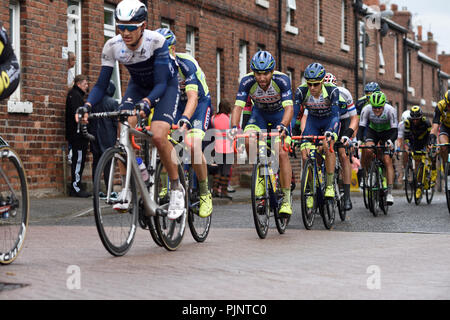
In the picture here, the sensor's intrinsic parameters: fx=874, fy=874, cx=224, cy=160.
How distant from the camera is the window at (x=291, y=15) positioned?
1250 inches

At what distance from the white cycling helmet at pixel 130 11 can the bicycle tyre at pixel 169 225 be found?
1472 mm

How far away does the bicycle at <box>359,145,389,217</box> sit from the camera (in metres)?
14.3

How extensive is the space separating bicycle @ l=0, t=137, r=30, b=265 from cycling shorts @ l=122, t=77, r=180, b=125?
1.57m

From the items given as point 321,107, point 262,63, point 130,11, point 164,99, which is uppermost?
point 130,11

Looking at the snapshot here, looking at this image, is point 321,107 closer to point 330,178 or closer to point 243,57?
point 330,178

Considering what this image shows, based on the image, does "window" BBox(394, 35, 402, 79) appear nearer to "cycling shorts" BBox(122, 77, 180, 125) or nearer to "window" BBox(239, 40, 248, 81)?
"window" BBox(239, 40, 248, 81)

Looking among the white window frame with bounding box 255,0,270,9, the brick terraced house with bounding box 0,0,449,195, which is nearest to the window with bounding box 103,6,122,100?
the brick terraced house with bounding box 0,0,449,195

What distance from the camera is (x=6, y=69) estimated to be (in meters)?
6.77

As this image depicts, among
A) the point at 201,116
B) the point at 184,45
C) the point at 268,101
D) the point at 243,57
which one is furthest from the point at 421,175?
the point at 243,57

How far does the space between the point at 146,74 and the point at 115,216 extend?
4.60ft

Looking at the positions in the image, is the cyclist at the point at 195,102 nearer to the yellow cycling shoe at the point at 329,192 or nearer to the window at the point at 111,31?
the yellow cycling shoe at the point at 329,192

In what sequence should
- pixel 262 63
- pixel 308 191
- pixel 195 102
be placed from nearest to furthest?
pixel 195 102
pixel 262 63
pixel 308 191

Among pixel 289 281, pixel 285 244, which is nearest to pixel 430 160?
pixel 285 244

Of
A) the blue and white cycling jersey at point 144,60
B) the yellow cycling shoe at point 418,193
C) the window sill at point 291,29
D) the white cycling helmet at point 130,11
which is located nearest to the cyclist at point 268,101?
the blue and white cycling jersey at point 144,60
